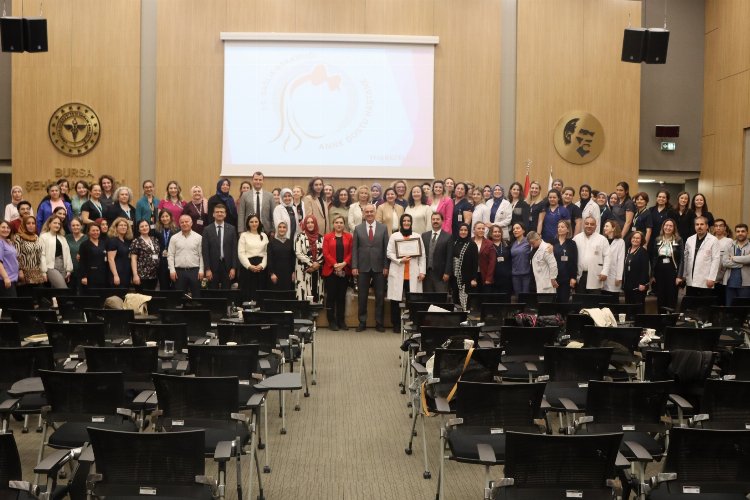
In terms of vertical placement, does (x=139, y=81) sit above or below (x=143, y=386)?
above

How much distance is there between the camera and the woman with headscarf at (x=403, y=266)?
40.5 feet

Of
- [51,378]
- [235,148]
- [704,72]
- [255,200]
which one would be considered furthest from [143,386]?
[704,72]

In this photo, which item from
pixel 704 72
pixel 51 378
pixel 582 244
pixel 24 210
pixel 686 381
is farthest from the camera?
pixel 704 72

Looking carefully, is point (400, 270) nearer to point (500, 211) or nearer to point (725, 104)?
point (500, 211)

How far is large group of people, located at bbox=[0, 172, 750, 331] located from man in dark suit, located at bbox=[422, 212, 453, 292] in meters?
0.02

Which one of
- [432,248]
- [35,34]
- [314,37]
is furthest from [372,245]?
[35,34]

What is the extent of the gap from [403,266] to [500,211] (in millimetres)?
1971

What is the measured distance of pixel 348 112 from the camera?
16.5 meters

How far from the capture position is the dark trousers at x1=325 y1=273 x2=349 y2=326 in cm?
1272

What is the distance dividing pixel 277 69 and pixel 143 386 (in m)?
11.6

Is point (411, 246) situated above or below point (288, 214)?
below

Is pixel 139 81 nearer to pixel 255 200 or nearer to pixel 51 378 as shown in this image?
pixel 255 200

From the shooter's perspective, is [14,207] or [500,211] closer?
[14,207]

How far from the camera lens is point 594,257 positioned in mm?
11836
